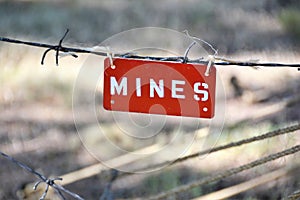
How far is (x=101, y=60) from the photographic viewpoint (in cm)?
186

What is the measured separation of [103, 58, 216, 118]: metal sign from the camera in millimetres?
943

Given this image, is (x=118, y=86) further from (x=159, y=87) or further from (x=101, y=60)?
(x=101, y=60)

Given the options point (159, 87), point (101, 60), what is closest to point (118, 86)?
point (159, 87)

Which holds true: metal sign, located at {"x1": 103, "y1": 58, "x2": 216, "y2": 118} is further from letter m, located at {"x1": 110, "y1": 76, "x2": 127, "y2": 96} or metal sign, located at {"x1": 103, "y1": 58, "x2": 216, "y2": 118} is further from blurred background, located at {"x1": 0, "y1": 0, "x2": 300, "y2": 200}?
blurred background, located at {"x1": 0, "y1": 0, "x2": 300, "y2": 200}

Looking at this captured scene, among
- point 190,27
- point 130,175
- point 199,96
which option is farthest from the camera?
point 130,175

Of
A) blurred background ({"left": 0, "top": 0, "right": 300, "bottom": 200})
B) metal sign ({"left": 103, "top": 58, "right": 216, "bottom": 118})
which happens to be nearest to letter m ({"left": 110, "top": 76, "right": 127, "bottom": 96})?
metal sign ({"left": 103, "top": 58, "right": 216, "bottom": 118})

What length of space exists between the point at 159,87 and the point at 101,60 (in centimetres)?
93

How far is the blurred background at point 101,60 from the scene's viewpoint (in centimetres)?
181

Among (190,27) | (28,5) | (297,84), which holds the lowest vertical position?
(297,84)

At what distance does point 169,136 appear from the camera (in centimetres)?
189

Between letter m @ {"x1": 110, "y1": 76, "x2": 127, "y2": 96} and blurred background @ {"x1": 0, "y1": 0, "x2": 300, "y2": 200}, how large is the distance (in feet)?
2.72

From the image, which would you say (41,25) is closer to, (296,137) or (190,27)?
(190,27)

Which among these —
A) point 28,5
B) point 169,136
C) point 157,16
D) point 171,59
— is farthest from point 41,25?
point 171,59

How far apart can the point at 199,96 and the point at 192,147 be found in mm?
929
